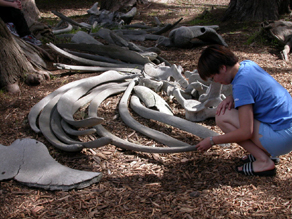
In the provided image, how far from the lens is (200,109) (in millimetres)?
3092

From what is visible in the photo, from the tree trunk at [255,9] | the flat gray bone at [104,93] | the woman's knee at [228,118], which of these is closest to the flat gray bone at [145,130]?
the flat gray bone at [104,93]

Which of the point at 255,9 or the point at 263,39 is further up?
the point at 255,9

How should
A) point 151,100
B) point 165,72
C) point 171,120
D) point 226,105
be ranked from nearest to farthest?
1. point 226,105
2. point 171,120
3. point 151,100
4. point 165,72

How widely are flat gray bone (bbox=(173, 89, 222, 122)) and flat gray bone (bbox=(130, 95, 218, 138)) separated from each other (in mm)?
350

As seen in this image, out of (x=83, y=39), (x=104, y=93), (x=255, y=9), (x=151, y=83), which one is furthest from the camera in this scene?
(x=255, y=9)

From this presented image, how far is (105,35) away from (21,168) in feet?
12.5

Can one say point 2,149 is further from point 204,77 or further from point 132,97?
point 204,77

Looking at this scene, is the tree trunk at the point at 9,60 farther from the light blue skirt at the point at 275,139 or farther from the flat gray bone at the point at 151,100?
the light blue skirt at the point at 275,139

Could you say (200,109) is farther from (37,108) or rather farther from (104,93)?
(37,108)

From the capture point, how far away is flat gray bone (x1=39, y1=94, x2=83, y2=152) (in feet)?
8.04

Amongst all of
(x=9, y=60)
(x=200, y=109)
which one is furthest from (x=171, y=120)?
(x=9, y=60)

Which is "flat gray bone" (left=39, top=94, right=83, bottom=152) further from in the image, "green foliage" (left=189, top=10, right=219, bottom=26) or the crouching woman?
"green foliage" (left=189, top=10, right=219, bottom=26)

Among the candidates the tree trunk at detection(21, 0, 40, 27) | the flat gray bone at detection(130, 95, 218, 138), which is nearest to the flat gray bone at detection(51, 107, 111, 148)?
the flat gray bone at detection(130, 95, 218, 138)

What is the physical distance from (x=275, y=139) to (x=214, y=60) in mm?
751
